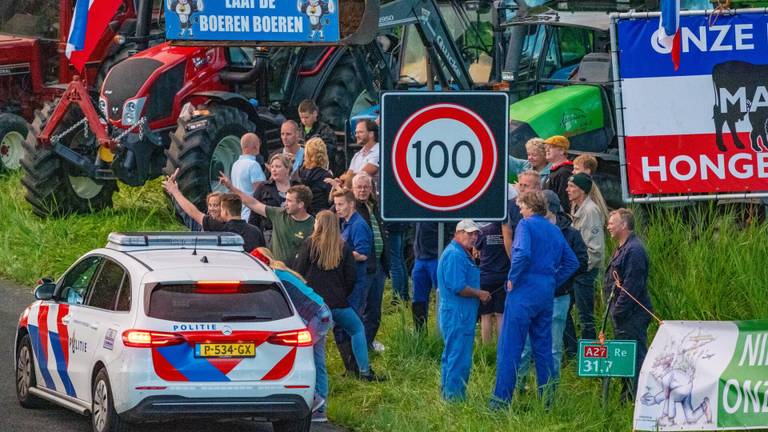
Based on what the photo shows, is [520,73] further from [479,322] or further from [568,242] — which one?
[568,242]

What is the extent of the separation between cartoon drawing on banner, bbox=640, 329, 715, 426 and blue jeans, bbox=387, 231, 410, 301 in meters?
4.82

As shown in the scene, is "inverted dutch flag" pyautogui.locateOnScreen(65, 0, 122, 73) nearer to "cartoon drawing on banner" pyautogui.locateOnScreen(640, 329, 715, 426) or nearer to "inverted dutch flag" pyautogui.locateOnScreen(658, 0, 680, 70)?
"inverted dutch flag" pyautogui.locateOnScreen(658, 0, 680, 70)

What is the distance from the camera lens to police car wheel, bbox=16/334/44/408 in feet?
42.1

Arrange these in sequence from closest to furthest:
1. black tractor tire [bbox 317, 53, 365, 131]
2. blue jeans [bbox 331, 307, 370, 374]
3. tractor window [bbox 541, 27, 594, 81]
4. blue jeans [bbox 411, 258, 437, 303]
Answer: blue jeans [bbox 331, 307, 370, 374]
blue jeans [bbox 411, 258, 437, 303]
tractor window [bbox 541, 27, 594, 81]
black tractor tire [bbox 317, 53, 365, 131]

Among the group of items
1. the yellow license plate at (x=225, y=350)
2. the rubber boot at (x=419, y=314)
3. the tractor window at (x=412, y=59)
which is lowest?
the rubber boot at (x=419, y=314)

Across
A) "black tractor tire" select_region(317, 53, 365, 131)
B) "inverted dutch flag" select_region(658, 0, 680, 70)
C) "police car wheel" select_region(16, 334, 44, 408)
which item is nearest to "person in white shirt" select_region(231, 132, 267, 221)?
"police car wheel" select_region(16, 334, 44, 408)

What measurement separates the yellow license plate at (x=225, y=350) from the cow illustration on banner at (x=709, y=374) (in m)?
2.78

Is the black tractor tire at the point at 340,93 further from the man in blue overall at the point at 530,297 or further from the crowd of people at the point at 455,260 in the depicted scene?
the man in blue overall at the point at 530,297

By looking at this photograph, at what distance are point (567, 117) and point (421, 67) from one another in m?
4.18

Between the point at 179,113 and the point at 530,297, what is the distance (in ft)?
30.7

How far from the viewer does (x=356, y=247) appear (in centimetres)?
1424

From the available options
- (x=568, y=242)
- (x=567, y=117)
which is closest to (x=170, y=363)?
(x=568, y=242)

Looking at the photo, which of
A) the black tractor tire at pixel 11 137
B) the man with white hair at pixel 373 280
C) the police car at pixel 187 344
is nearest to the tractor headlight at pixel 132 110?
the black tractor tire at pixel 11 137

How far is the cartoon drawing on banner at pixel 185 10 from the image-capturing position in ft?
62.2
